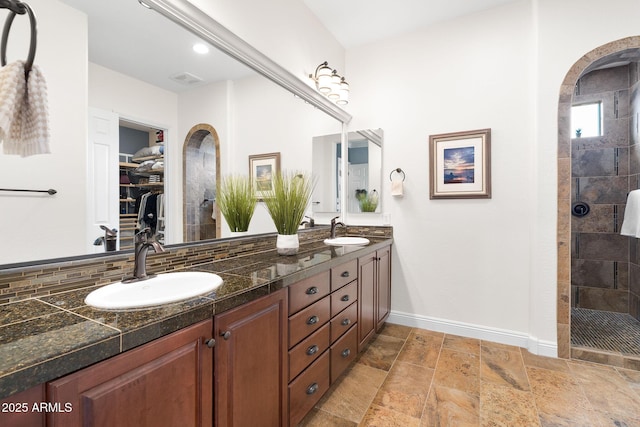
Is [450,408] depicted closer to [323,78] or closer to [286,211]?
[286,211]

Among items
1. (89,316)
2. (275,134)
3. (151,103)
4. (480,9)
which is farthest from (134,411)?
(480,9)

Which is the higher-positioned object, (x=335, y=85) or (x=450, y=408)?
(x=335, y=85)

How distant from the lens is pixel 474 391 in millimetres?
1958

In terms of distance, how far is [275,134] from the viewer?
93.3 inches

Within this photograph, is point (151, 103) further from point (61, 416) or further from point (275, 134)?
point (61, 416)

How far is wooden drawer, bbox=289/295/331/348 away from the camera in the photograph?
1499mm

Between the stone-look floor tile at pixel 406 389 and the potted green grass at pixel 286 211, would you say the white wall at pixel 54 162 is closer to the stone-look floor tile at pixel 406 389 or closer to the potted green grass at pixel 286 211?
the potted green grass at pixel 286 211

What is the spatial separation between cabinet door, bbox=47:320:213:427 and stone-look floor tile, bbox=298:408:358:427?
85cm

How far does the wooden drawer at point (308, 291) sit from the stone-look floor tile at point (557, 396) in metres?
1.38

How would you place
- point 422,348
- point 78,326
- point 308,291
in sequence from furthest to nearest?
1. point 422,348
2. point 308,291
3. point 78,326

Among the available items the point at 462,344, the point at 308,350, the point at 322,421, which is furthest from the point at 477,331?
the point at 308,350

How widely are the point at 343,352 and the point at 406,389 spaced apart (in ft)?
1.50

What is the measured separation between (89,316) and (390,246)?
99.2 inches

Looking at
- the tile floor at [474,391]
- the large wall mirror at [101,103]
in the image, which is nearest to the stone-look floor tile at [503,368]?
the tile floor at [474,391]
